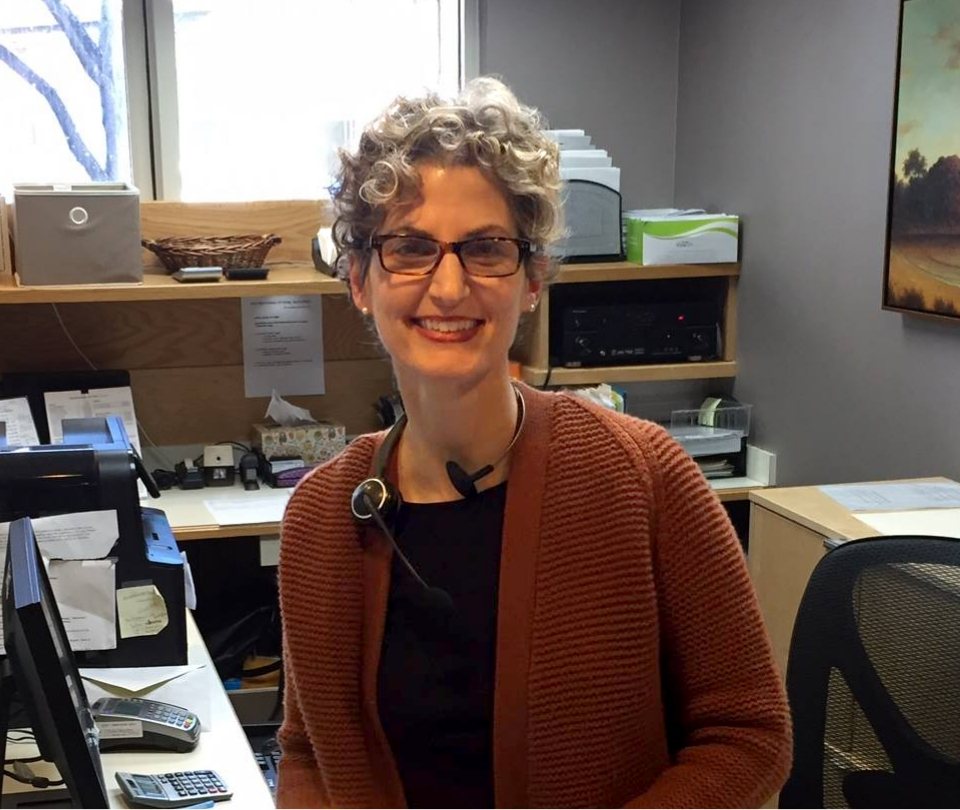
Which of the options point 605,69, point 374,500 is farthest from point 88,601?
point 605,69

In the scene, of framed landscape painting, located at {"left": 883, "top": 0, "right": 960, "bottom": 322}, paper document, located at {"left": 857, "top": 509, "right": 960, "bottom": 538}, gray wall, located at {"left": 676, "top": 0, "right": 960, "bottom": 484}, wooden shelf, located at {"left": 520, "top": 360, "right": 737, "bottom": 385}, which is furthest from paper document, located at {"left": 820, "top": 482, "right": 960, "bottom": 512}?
wooden shelf, located at {"left": 520, "top": 360, "right": 737, "bottom": 385}

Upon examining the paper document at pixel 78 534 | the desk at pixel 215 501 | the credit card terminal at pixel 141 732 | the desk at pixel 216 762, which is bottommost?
the desk at pixel 216 762

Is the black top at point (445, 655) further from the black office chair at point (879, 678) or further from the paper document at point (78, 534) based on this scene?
the paper document at point (78, 534)

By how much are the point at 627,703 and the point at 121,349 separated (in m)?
2.36

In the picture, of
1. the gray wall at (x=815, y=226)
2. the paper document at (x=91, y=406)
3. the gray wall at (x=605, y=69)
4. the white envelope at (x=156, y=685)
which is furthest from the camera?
the gray wall at (x=605, y=69)

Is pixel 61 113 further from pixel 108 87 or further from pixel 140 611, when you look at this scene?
pixel 140 611

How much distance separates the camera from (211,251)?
3012mm

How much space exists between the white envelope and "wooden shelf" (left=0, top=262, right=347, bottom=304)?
3.57 feet

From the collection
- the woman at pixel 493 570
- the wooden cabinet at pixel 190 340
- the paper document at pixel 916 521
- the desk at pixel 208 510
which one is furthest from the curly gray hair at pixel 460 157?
the wooden cabinet at pixel 190 340

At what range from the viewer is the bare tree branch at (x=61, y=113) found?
10.2 ft

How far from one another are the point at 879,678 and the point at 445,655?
0.61 metres

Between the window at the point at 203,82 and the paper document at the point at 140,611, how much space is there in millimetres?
1554

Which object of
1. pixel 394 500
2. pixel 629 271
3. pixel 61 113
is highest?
pixel 61 113

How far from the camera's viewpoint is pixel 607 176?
3230 mm
